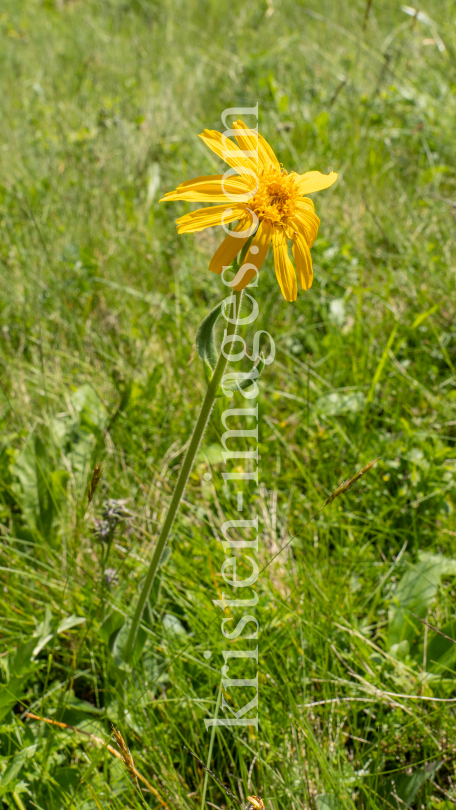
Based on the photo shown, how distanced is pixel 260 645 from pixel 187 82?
4.49m

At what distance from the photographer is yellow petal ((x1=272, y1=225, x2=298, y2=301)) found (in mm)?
1074

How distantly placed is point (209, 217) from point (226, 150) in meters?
0.17

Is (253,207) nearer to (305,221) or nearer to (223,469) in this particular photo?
(305,221)

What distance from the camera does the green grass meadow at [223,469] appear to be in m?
1.29

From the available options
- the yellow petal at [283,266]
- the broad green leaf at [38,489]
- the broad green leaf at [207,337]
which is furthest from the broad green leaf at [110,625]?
the yellow petal at [283,266]

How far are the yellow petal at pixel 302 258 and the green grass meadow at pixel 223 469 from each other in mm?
490

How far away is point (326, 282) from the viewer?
2627 mm

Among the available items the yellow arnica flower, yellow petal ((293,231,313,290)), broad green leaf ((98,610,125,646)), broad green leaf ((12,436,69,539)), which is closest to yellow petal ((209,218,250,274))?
the yellow arnica flower

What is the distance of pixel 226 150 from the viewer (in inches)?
42.3

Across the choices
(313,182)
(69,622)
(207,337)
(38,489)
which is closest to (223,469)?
(38,489)

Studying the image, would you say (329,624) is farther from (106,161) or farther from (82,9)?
(82,9)

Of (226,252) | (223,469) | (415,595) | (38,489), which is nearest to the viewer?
(226,252)

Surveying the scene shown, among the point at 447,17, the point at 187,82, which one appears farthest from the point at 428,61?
the point at 187,82

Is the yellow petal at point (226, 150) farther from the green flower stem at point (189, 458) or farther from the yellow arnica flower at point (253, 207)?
the green flower stem at point (189, 458)
